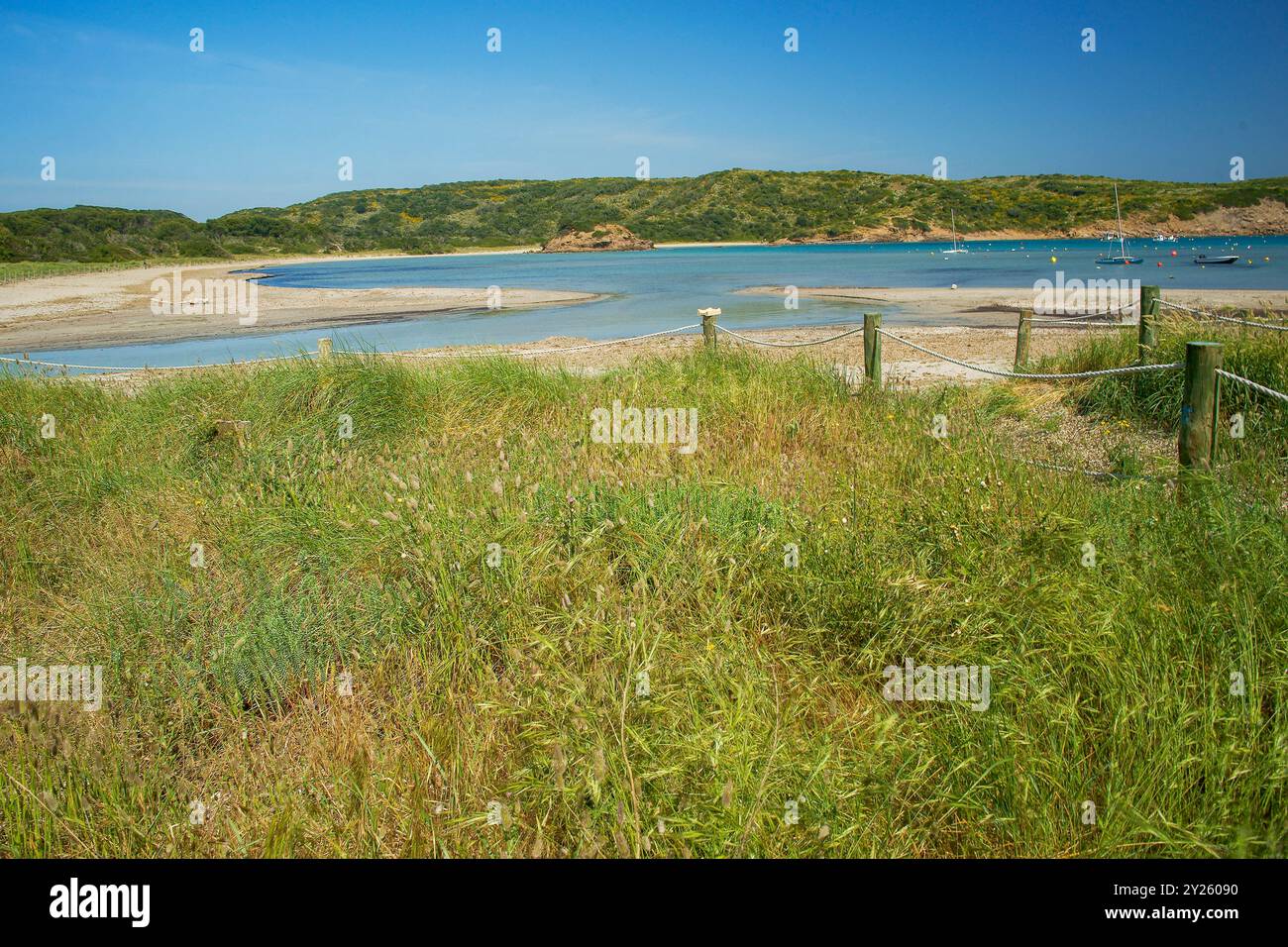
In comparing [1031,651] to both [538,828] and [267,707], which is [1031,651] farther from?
[267,707]

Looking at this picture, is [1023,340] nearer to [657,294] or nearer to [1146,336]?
[1146,336]

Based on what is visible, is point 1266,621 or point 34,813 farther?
point 1266,621

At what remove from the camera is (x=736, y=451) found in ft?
19.0

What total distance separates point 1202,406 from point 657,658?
3746 millimetres

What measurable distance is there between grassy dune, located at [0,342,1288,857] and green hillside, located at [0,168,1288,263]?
2576 inches

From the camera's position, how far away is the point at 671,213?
332ft

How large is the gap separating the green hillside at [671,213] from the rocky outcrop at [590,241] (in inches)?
69.7

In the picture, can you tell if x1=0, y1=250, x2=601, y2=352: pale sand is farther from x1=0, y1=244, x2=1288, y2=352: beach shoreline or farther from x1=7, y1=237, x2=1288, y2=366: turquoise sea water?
x1=7, y1=237, x2=1288, y2=366: turquoise sea water

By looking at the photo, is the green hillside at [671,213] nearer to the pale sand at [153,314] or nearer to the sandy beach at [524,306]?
the pale sand at [153,314]

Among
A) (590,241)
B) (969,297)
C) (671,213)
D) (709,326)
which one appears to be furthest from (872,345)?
(671,213)

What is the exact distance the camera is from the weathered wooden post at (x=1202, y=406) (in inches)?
181

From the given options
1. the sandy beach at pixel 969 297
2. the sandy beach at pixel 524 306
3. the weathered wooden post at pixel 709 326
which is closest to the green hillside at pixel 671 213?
the sandy beach at pixel 524 306

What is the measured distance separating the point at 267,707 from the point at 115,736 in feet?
1.73
